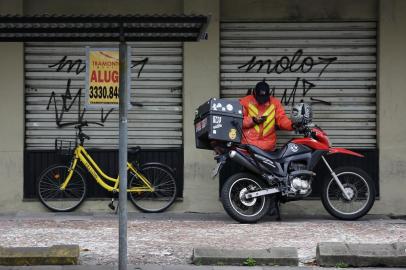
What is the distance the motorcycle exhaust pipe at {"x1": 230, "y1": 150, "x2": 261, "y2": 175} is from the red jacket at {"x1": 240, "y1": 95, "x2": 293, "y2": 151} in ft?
1.75

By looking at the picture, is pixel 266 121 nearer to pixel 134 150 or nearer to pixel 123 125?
pixel 134 150

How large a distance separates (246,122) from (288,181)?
109cm

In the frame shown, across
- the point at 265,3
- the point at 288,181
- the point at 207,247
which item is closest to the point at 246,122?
the point at 288,181

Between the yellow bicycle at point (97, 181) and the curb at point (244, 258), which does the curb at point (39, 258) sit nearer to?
the curb at point (244, 258)

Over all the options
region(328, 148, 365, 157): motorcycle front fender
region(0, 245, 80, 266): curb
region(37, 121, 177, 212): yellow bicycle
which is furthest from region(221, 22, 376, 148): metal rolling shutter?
region(0, 245, 80, 266): curb

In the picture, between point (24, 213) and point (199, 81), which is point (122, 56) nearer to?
point (199, 81)

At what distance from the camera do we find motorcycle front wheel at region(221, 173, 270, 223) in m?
10.1

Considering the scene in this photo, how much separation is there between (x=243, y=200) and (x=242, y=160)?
1.87ft

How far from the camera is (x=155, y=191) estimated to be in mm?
10969

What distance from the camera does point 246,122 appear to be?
414 inches

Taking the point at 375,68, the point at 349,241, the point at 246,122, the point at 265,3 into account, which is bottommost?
the point at 349,241

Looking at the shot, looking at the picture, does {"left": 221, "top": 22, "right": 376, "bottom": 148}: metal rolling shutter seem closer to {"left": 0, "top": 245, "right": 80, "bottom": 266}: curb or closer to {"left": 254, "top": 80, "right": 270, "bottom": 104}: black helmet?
{"left": 254, "top": 80, "right": 270, "bottom": 104}: black helmet

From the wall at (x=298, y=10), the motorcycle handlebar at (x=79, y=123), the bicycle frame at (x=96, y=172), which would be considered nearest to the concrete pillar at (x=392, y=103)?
the wall at (x=298, y=10)

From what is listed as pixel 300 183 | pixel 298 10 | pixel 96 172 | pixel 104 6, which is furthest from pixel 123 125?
pixel 298 10
